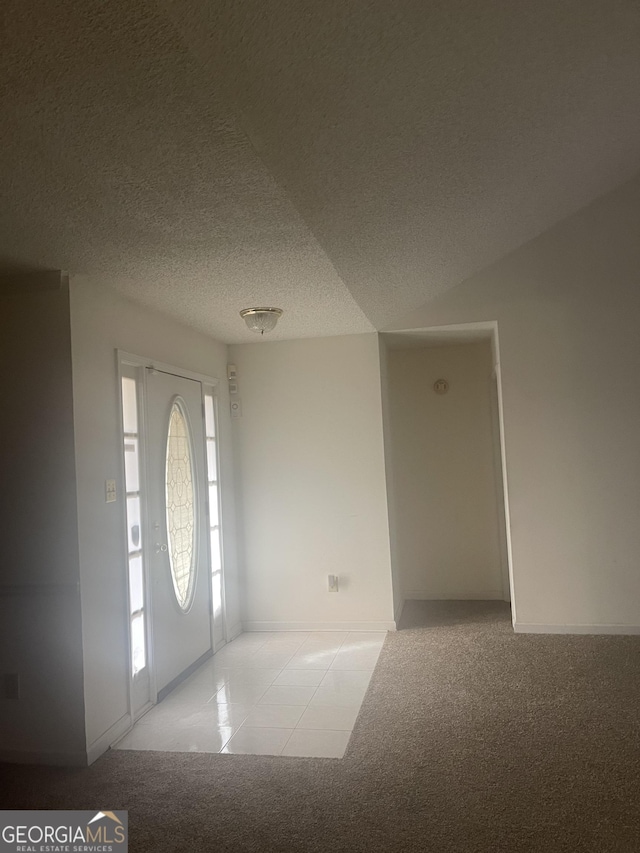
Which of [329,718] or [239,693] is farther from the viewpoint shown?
[239,693]

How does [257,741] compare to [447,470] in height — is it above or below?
below

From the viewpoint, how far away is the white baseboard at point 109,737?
311 cm

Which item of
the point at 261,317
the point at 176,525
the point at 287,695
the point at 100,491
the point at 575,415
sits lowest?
the point at 287,695

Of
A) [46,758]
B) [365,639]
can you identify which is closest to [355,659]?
[365,639]

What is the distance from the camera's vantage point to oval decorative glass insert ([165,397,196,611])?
4145 millimetres

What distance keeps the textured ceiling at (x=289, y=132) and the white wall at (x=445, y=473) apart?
79.0 inches

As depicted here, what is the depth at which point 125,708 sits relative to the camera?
346 cm

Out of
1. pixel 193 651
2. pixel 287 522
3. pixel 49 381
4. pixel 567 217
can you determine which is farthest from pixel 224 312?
pixel 567 217

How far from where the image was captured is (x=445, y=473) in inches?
234

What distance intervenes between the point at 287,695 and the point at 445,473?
108 inches

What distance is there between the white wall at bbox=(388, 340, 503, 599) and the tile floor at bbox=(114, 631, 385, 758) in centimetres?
118

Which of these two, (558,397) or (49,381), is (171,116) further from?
(558,397)

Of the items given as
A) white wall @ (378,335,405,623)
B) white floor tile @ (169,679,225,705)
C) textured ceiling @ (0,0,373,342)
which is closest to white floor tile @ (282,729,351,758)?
white floor tile @ (169,679,225,705)

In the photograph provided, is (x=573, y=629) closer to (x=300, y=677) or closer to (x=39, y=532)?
(x=300, y=677)
